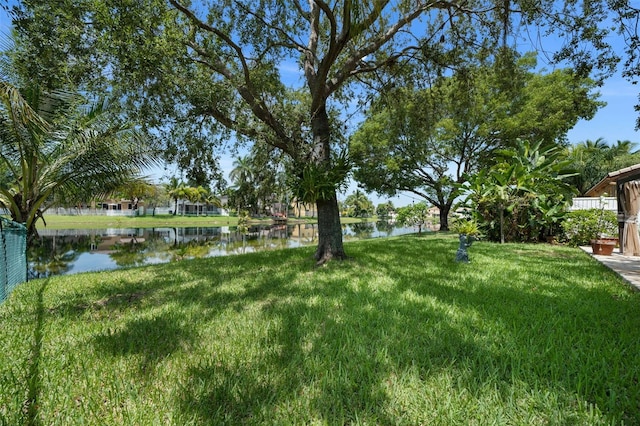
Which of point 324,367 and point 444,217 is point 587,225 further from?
point 324,367

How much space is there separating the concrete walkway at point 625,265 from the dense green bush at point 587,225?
8.71 ft

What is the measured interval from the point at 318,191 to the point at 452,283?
3.14 m

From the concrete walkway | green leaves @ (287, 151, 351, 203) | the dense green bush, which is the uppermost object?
green leaves @ (287, 151, 351, 203)

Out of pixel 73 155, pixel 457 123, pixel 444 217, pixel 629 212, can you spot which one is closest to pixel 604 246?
pixel 629 212

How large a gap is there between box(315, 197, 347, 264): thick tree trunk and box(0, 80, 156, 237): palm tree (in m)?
5.00

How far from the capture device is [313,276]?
5.49 metres

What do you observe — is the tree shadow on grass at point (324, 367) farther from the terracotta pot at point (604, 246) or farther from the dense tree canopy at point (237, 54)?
the terracotta pot at point (604, 246)

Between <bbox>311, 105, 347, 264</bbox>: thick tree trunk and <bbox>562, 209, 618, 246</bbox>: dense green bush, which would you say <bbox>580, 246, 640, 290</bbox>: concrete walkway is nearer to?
<bbox>562, 209, 618, 246</bbox>: dense green bush

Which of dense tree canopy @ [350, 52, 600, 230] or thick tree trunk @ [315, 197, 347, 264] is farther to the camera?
dense tree canopy @ [350, 52, 600, 230]

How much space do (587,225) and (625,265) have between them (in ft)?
16.8

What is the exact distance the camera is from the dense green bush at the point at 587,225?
10.3m

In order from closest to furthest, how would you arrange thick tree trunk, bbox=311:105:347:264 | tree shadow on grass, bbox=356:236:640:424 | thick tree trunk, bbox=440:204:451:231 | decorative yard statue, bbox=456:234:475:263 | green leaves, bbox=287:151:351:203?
tree shadow on grass, bbox=356:236:640:424 → green leaves, bbox=287:151:351:203 → decorative yard statue, bbox=456:234:475:263 → thick tree trunk, bbox=311:105:347:264 → thick tree trunk, bbox=440:204:451:231

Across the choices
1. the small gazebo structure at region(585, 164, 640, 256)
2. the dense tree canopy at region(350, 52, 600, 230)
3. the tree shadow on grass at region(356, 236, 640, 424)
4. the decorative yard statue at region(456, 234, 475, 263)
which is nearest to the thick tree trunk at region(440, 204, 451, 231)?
the dense tree canopy at region(350, 52, 600, 230)

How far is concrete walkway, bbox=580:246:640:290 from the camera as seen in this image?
4.96m
